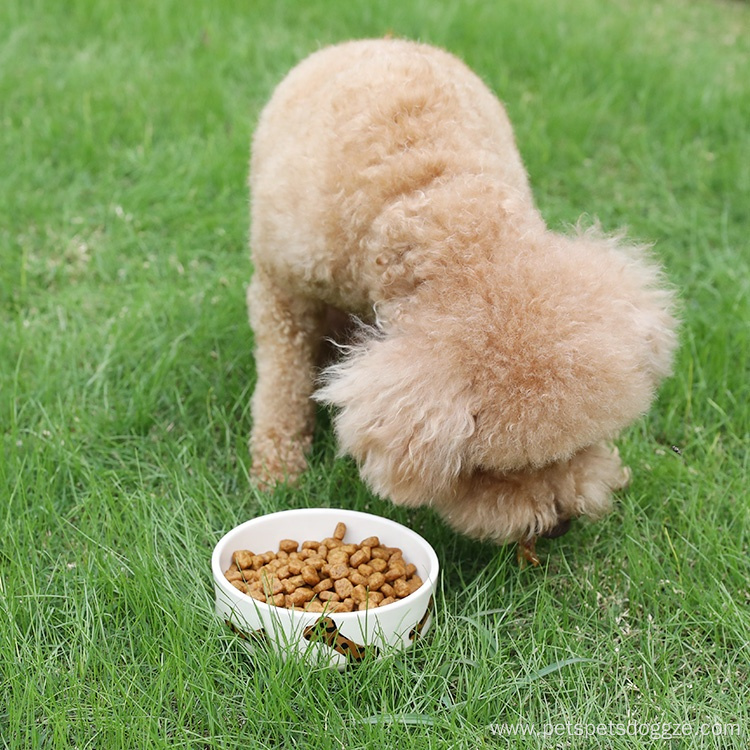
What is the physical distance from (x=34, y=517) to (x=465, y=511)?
1.30 meters

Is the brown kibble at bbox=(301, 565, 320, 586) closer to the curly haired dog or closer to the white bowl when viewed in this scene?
the white bowl

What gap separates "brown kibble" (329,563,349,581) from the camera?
8.03ft

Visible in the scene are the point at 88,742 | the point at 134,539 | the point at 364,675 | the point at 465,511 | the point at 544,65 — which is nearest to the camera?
the point at 88,742

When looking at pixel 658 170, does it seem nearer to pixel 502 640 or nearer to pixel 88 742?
pixel 502 640

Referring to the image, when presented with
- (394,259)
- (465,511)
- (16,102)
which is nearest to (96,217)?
(16,102)

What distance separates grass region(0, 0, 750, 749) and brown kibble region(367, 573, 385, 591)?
20 centimetres

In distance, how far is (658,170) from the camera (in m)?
4.84

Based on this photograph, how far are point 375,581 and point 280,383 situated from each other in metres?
0.96

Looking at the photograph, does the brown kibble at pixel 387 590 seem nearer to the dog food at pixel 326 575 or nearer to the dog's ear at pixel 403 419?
the dog food at pixel 326 575

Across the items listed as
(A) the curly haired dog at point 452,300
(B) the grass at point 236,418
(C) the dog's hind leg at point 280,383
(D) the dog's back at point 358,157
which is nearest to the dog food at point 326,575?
(B) the grass at point 236,418

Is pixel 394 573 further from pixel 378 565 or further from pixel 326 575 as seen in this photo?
pixel 326 575

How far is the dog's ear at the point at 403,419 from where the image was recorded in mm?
2115

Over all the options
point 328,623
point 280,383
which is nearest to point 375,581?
point 328,623

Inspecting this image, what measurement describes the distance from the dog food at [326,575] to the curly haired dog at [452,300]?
0.79 feet
